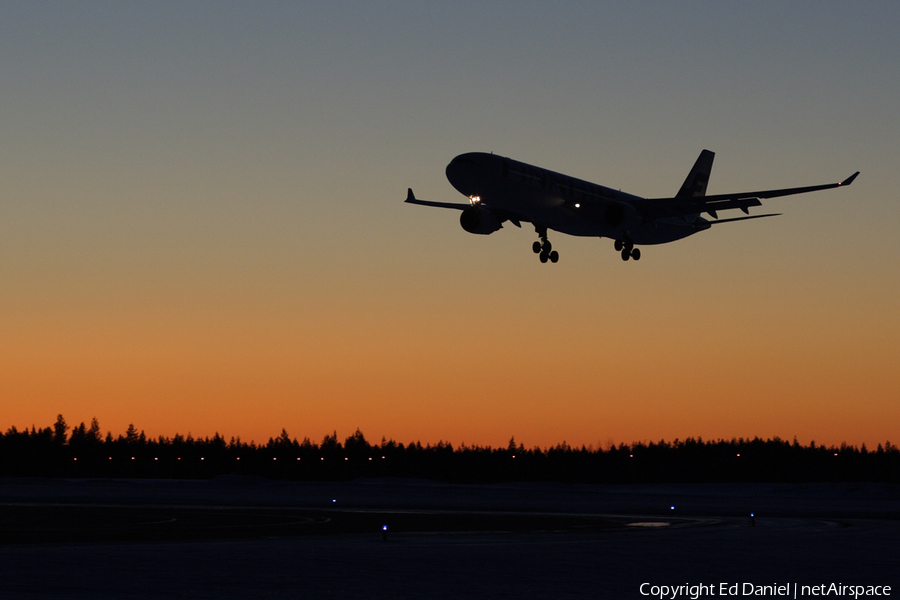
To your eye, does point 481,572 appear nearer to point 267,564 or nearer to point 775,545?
point 267,564

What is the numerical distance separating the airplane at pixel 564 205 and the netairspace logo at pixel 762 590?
39355 mm

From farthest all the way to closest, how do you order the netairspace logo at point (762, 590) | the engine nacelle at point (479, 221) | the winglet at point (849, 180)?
the engine nacelle at point (479, 221), the winglet at point (849, 180), the netairspace logo at point (762, 590)

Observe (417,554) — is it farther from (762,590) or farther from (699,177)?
(699,177)

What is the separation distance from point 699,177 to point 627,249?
30.1 meters

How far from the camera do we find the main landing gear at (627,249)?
251ft

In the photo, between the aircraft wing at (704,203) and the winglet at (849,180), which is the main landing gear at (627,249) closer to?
the aircraft wing at (704,203)

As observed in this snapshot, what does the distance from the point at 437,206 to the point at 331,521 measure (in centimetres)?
2898

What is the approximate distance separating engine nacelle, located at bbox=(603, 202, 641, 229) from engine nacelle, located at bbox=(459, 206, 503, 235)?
7.19 meters

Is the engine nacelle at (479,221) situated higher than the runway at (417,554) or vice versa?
the engine nacelle at (479,221)

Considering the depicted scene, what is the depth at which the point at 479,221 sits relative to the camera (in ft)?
234

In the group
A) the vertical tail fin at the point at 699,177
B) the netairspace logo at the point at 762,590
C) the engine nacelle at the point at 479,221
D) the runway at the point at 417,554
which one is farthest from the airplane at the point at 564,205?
the netairspace logo at the point at 762,590

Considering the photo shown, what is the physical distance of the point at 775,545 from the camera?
42875 mm

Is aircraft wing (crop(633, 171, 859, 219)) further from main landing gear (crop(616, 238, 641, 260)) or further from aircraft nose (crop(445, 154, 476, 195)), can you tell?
aircraft nose (crop(445, 154, 476, 195))

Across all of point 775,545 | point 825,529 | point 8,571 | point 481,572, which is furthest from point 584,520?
point 8,571
